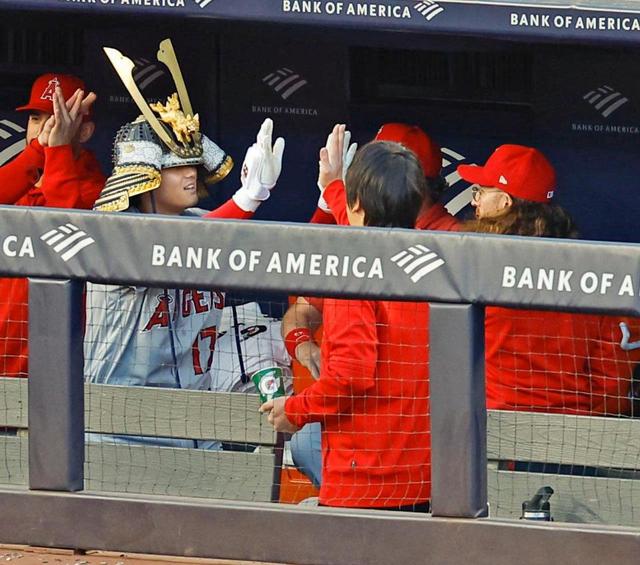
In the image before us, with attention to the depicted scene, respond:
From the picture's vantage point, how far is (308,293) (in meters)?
3.74

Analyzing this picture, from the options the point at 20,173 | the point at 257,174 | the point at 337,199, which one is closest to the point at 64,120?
the point at 20,173

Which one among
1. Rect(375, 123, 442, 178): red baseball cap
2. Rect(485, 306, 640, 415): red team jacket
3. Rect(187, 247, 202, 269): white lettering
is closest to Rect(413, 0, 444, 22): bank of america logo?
Rect(375, 123, 442, 178): red baseball cap

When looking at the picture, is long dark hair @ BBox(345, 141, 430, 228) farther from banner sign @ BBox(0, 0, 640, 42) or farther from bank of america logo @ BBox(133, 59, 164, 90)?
bank of america logo @ BBox(133, 59, 164, 90)

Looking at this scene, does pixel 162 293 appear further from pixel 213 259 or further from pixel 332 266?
pixel 332 266

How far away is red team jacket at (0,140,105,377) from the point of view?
417cm

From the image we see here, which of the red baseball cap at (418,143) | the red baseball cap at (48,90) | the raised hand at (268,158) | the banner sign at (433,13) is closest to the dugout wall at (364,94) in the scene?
the red baseball cap at (48,90)

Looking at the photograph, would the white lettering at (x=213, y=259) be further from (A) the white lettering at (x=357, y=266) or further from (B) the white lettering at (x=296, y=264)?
(A) the white lettering at (x=357, y=266)

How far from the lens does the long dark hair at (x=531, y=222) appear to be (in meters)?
4.49

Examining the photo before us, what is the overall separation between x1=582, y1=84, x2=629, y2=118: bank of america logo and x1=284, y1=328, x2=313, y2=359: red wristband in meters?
→ 2.43

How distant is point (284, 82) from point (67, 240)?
98.2 inches

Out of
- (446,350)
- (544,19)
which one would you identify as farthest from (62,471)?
(544,19)

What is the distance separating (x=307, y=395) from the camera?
371cm

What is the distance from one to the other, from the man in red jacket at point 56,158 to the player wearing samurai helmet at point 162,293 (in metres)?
0.23

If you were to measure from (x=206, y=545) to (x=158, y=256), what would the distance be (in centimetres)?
75
